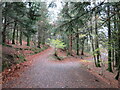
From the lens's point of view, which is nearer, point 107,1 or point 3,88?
point 3,88

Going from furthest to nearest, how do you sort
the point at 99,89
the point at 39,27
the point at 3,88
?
the point at 39,27, the point at 99,89, the point at 3,88

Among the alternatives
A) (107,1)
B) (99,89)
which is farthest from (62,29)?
(99,89)

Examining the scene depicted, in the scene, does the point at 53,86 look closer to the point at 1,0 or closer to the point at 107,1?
the point at 107,1

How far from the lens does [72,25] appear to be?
551 cm

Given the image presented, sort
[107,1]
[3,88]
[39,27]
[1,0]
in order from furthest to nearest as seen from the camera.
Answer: [39,27]
[1,0]
[107,1]
[3,88]

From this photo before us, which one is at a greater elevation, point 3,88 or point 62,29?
point 62,29

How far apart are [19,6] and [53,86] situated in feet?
19.0

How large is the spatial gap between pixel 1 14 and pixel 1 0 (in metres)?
0.92

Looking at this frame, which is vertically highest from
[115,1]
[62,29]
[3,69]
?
[115,1]

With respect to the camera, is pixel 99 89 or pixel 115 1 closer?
pixel 115 1

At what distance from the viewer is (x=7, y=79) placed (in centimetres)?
458

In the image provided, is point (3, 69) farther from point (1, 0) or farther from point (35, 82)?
point (1, 0)

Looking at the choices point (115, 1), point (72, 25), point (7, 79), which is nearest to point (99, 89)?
point (72, 25)

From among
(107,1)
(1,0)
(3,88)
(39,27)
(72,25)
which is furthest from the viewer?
(39,27)
